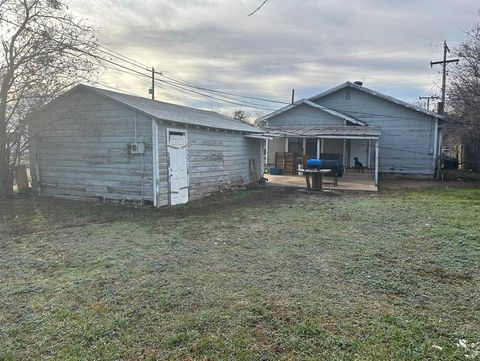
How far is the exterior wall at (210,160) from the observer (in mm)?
8922

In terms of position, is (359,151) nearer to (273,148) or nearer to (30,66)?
(273,148)

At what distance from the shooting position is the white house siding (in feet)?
55.7

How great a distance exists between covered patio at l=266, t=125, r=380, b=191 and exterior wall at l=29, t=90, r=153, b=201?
22.0 ft

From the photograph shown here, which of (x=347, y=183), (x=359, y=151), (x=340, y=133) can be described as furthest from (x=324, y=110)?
(x=347, y=183)

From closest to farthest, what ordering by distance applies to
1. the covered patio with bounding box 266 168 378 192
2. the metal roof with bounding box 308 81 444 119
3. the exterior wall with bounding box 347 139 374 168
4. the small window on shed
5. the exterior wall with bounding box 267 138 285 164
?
the covered patio with bounding box 266 168 378 192
the metal roof with bounding box 308 81 444 119
the exterior wall with bounding box 347 139 374 168
the small window on shed
the exterior wall with bounding box 267 138 285 164

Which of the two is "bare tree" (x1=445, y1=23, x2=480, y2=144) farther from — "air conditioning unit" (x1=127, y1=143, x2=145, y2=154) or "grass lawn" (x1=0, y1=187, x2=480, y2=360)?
"air conditioning unit" (x1=127, y1=143, x2=145, y2=154)

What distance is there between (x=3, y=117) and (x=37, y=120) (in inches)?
32.2

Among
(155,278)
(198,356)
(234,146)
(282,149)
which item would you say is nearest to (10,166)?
(234,146)

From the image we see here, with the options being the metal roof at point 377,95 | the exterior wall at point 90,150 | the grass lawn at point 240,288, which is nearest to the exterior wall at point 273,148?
the metal roof at point 377,95

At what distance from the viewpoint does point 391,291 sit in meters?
3.68

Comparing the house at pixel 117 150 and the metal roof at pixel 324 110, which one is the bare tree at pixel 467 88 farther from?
the house at pixel 117 150

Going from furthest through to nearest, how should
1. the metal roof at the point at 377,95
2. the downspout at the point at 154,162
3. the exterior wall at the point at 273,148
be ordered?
the exterior wall at the point at 273,148 → the metal roof at the point at 377,95 → the downspout at the point at 154,162

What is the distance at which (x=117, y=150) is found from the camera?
9.08 metres

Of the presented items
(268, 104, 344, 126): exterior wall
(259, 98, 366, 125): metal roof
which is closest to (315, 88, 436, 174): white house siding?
(259, 98, 366, 125): metal roof
